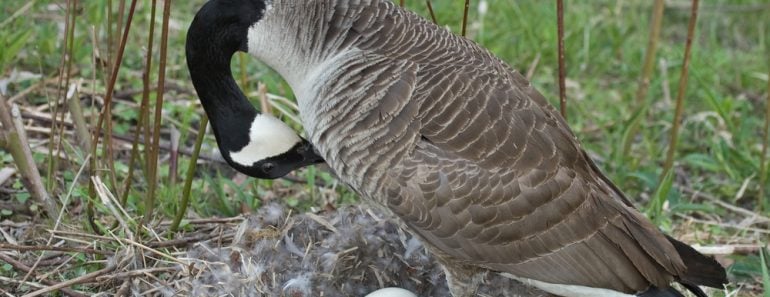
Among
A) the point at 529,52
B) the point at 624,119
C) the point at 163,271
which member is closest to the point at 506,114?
the point at 163,271

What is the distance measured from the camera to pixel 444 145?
3.44 m

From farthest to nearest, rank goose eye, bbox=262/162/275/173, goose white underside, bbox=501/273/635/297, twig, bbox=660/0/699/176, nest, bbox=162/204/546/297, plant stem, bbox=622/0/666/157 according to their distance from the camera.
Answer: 1. plant stem, bbox=622/0/666/157
2. twig, bbox=660/0/699/176
3. nest, bbox=162/204/546/297
4. goose eye, bbox=262/162/275/173
5. goose white underside, bbox=501/273/635/297

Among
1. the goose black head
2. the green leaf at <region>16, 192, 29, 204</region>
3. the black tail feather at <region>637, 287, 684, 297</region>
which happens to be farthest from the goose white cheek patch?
the black tail feather at <region>637, 287, 684, 297</region>

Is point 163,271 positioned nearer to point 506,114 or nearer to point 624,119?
point 506,114

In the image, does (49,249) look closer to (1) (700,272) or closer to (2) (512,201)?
(2) (512,201)

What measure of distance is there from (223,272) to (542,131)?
1283mm

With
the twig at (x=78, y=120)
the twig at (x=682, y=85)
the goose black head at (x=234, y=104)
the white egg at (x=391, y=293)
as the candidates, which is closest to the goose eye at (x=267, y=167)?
the goose black head at (x=234, y=104)

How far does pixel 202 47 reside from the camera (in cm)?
366

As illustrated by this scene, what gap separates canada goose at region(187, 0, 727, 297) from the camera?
3430 mm

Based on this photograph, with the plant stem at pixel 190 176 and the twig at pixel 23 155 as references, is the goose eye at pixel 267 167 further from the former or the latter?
the twig at pixel 23 155

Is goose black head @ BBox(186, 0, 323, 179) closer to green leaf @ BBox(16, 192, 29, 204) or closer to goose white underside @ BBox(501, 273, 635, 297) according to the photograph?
goose white underside @ BBox(501, 273, 635, 297)

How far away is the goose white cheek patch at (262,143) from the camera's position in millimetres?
3678

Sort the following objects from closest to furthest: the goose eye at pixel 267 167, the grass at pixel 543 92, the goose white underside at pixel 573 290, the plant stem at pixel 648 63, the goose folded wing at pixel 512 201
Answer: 1. the goose folded wing at pixel 512 201
2. the goose white underside at pixel 573 290
3. the goose eye at pixel 267 167
4. the grass at pixel 543 92
5. the plant stem at pixel 648 63

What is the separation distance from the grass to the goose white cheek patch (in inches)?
19.0
